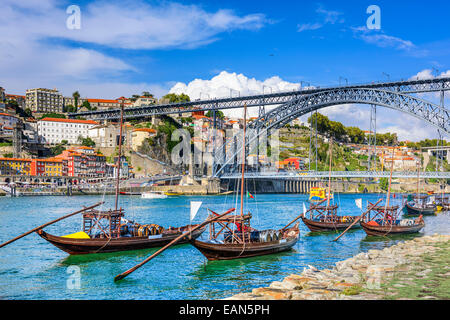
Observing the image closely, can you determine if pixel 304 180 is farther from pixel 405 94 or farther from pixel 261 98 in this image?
pixel 405 94

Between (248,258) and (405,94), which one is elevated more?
(405,94)

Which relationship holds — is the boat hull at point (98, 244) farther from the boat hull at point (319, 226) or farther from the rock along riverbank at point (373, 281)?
the boat hull at point (319, 226)

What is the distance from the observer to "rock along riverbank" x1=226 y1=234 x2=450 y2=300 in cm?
984

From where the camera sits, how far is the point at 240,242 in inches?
660

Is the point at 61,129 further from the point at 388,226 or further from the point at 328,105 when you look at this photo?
the point at 388,226

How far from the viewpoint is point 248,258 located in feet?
56.9

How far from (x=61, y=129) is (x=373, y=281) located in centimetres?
8250

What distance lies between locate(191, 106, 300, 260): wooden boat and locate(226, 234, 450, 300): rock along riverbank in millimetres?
3558

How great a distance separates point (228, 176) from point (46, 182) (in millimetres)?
26783

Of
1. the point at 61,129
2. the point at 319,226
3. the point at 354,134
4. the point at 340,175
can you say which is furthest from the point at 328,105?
the point at 354,134

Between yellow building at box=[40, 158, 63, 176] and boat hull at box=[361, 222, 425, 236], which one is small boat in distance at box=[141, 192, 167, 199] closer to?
yellow building at box=[40, 158, 63, 176]

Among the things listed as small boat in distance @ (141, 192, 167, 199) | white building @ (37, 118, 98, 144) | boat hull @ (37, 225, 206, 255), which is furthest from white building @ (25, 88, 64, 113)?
boat hull @ (37, 225, 206, 255)

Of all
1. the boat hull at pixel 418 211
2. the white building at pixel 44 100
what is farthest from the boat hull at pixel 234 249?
the white building at pixel 44 100
